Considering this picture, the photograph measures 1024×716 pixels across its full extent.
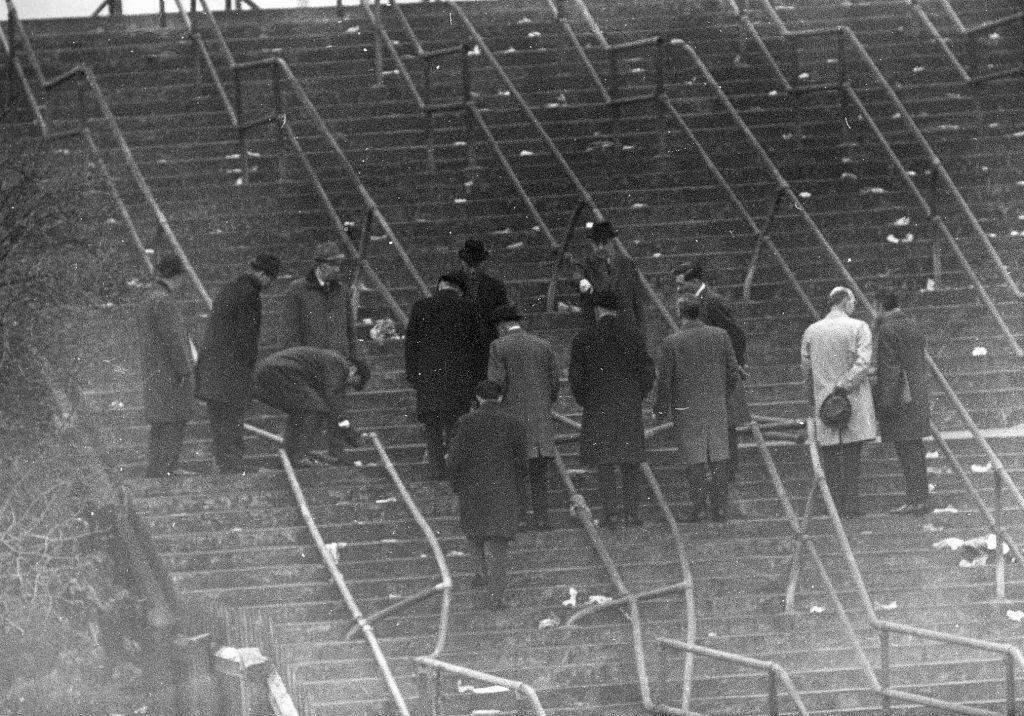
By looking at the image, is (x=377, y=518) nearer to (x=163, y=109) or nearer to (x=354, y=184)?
(x=354, y=184)

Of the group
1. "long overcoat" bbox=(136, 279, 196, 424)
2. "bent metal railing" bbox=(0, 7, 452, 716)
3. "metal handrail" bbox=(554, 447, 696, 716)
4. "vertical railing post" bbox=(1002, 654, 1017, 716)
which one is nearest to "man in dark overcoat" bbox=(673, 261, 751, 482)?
"metal handrail" bbox=(554, 447, 696, 716)

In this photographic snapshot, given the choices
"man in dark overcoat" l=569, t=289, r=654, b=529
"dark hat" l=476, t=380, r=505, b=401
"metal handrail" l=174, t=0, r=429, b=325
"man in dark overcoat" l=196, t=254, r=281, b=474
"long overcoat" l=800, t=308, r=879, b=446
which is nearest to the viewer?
"dark hat" l=476, t=380, r=505, b=401

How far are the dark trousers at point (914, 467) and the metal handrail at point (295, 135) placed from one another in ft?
13.8

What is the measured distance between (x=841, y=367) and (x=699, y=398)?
1010mm

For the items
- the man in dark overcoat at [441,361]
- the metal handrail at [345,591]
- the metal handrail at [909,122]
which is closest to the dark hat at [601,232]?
the man in dark overcoat at [441,361]

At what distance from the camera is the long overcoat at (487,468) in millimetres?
16688

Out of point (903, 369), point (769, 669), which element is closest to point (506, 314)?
point (903, 369)

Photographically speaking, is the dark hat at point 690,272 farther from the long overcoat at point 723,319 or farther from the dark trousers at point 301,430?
the dark trousers at point 301,430

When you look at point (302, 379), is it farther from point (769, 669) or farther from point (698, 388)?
point (769, 669)

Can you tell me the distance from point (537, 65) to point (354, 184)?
3313mm

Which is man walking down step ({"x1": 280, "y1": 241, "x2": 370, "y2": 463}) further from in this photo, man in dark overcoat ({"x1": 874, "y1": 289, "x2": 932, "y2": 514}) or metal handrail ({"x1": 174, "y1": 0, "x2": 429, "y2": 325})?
man in dark overcoat ({"x1": 874, "y1": 289, "x2": 932, "y2": 514})

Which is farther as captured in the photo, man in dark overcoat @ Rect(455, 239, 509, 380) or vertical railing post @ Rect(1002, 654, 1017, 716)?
man in dark overcoat @ Rect(455, 239, 509, 380)

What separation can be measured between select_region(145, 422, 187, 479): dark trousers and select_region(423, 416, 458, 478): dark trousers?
1627 millimetres

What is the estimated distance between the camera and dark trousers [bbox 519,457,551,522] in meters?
17.7
